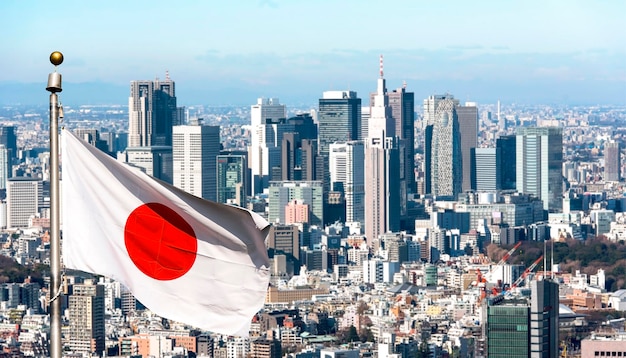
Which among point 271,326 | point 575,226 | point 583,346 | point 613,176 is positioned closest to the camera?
point 583,346

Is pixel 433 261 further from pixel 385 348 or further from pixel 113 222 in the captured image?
pixel 113 222

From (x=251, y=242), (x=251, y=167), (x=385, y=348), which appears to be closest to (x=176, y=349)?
(x=385, y=348)

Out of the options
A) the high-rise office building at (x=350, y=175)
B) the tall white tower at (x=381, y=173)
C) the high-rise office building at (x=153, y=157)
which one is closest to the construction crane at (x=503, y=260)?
the tall white tower at (x=381, y=173)

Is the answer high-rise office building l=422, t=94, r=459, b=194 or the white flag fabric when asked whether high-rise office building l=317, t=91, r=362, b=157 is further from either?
the white flag fabric

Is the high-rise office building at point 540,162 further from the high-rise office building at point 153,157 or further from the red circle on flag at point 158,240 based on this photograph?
the red circle on flag at point 158,240

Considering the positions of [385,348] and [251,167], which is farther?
[251,167]

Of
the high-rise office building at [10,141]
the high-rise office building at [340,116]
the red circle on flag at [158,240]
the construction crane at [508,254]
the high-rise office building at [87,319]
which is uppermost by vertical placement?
the high-rise office building at [340,116]
